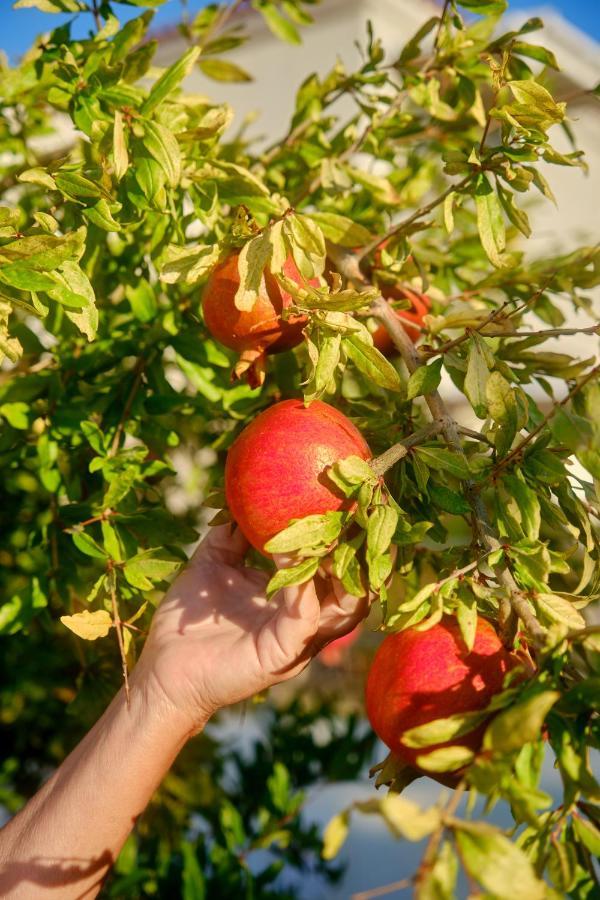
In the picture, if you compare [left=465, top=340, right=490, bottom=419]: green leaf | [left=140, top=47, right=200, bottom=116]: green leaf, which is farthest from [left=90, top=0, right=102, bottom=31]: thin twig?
[left=465, top=340, right=490, bottom=419]: green leaf

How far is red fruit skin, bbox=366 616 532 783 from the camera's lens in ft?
2.29

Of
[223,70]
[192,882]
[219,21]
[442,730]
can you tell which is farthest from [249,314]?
[192,882]

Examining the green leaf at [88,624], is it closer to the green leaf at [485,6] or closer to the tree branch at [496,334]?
the tree branch at [496,334]

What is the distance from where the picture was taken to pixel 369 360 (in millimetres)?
769

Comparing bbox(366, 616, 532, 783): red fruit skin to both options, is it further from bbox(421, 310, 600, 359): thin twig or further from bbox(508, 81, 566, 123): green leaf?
bbox(508, 81, 566, 123): green leaf

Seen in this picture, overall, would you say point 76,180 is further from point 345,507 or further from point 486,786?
point 486,786

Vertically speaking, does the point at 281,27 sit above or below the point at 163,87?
above

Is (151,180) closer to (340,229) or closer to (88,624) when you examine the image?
(340,229)

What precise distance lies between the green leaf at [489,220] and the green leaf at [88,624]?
0.54 metres

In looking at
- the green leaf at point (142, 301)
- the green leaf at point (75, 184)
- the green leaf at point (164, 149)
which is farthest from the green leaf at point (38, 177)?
the green leaf at point (142, 301)

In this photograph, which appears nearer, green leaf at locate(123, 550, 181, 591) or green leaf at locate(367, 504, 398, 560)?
green leaf at locate(367, 504, 398, 560)

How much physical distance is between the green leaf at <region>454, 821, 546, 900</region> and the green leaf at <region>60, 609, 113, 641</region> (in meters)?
0.45

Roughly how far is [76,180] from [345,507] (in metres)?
0.40

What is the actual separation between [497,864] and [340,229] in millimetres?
664
